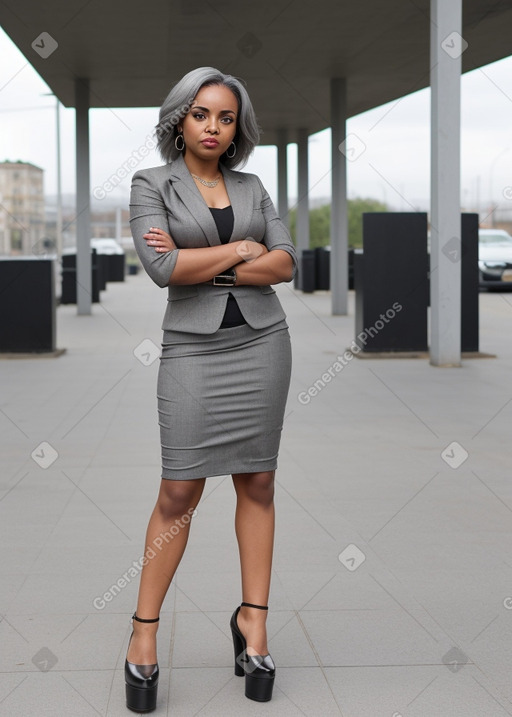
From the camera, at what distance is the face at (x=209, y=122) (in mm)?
3283

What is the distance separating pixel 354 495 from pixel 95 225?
5750 inches

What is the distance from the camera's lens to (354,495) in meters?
6.13

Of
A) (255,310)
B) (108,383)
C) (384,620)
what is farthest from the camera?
(108,383)

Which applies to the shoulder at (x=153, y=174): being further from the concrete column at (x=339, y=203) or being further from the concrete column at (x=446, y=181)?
the concrete column at (x=339, y=203)

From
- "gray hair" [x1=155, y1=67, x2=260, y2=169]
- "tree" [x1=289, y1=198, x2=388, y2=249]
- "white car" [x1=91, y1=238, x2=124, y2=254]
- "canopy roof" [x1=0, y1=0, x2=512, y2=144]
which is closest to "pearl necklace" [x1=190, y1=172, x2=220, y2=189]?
"gray hair" [x1=155, y1=67, x2=260, y2=169]

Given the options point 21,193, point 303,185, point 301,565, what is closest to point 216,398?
point 301,565

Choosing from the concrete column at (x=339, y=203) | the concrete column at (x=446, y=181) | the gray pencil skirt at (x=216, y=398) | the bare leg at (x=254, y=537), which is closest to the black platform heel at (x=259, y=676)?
the bare leg at (x=254, y=537)

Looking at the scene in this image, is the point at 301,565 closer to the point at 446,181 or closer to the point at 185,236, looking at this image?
the point at 185,236

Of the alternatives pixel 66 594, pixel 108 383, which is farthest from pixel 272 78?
pixel 66 594

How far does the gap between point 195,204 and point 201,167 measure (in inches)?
6.0

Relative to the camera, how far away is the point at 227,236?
3.34m

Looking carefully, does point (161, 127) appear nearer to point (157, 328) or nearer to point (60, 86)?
point (157, 328)

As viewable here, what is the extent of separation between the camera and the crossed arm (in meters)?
3.20

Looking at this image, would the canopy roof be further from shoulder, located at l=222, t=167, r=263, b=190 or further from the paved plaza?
shoulder, located at l=222, t=167, r=263, b=190
